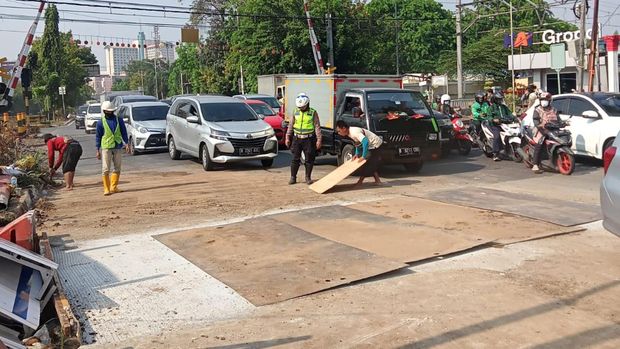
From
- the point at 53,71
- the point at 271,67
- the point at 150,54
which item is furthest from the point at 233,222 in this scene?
the point at 150,54

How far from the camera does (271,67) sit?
41.8 m

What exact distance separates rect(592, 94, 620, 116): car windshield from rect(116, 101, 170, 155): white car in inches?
470

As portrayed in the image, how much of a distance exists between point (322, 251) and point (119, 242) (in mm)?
2687

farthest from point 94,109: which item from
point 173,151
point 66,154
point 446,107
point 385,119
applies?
point 385,119

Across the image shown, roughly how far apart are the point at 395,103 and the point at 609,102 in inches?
180

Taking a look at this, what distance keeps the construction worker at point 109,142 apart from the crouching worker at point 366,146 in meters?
4.12

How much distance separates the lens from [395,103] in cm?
1278

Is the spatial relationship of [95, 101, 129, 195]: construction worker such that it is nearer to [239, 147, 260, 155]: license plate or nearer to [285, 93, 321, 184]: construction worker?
[239, 147, 260, 155]: license plate

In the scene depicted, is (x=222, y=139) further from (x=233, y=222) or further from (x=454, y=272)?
(x=454, y=272)

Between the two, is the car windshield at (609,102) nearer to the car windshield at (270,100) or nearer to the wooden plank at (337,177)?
the wooden plank at (337,177)

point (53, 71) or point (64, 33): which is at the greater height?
point (64, 33)

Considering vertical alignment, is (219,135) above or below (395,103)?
below

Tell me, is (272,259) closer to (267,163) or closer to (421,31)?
(267,163)

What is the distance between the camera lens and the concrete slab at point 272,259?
18.7ft
